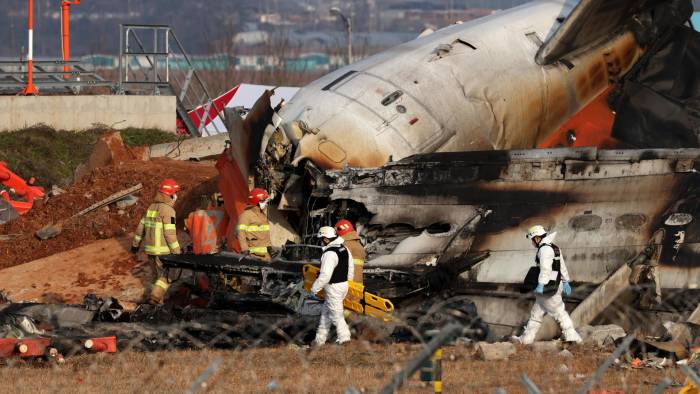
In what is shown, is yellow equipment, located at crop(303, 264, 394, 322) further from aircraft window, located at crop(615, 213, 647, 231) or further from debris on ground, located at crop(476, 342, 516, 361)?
aircraft window, located at crop(615, 213, 647, 231)

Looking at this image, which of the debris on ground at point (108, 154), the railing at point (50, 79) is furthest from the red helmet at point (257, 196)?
the railing at point (50, 79)

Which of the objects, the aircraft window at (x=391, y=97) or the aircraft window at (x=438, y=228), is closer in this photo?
the aircraft window at (x=438, y=228)

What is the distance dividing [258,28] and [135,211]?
137 m

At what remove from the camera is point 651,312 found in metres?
17.6

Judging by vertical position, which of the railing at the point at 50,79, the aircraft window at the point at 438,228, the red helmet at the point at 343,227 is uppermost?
the railing at the point at 50,79

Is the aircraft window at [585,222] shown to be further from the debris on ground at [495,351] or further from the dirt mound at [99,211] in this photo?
the dirt mound at [99,211]

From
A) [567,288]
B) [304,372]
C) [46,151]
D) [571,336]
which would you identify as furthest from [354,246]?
[46,151]

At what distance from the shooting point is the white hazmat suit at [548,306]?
53.1 ft

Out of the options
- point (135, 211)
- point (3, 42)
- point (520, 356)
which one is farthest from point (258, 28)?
point (520, 356)

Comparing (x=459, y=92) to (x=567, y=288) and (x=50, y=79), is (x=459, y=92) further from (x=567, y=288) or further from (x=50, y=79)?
(x=50, y=79)

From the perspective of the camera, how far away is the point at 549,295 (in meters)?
16.2

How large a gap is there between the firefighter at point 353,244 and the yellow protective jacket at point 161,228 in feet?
11.0

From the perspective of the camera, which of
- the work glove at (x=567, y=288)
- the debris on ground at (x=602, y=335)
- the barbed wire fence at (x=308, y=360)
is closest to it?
the barbed wire fence at (x=308, y=360)

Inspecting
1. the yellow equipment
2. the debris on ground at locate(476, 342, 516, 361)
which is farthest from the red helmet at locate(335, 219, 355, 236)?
the debris on ground at locate(476, 342, 516, 361)
